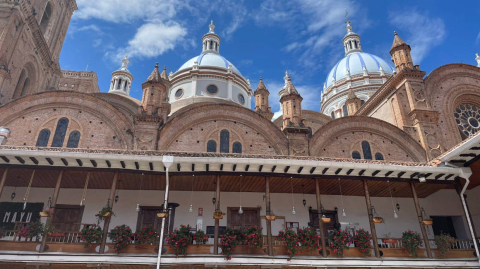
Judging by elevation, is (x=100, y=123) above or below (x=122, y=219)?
above

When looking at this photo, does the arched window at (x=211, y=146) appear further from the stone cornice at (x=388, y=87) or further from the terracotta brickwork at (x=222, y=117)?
the stone cornice at (x=388, y=87)

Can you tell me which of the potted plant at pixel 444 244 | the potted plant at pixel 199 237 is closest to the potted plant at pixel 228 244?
the potted plant at pixel 199 237

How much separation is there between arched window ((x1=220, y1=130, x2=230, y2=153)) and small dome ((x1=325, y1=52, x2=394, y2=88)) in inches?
1203

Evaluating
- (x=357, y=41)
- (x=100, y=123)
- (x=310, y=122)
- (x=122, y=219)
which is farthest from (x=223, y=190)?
(x=357, y=41)

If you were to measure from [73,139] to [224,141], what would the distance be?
9395mm

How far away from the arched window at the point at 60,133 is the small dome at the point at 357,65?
3736 centimetres

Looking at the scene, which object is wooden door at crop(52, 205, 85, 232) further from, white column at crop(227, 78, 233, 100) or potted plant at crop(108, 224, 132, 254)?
white column at crop(227, 78, 233, 100)

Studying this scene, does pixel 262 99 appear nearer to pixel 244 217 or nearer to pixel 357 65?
pixel 244 217

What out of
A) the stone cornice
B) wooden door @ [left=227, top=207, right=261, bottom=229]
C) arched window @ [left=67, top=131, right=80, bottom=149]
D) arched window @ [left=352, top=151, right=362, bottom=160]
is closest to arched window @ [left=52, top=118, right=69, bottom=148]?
arched window @ [left=67, top=131, right=80, bottom=149]

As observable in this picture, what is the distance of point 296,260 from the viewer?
41.1ft

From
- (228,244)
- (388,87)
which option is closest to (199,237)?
(228,244)

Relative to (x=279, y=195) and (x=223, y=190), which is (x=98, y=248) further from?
(x=279, y=195)

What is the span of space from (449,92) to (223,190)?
67.5ft

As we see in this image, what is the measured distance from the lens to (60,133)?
2014 cm
